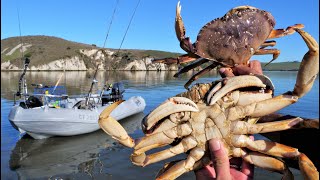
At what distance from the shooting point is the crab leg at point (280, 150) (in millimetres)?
3582

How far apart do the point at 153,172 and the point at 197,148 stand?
844cm

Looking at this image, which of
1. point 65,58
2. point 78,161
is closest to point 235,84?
point 78,161

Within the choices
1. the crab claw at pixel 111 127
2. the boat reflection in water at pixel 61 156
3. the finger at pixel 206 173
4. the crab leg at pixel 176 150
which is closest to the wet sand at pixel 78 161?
the boat reflection in water at pixel 61 156

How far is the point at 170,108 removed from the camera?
3816mm

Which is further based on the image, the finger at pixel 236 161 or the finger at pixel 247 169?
the finger at pixel 236 161

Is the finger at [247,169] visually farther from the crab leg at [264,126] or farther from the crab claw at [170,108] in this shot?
the crab claw at [170,108]

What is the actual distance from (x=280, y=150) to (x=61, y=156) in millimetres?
12247

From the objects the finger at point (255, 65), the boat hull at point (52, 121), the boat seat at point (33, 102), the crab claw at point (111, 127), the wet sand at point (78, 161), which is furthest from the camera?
the boat seat at point (33, 102)

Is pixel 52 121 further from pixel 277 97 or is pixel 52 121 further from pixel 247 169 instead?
pixel 277 97

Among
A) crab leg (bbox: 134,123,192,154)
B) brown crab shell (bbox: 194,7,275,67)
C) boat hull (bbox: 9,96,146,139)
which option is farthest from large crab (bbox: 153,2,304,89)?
boat hull (bbox: 9,96,146,139)

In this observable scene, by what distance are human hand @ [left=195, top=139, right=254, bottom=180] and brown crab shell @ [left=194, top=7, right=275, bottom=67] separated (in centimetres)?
122

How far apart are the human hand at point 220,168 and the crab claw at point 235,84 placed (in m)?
0.52

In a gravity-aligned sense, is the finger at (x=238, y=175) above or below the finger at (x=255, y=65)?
below

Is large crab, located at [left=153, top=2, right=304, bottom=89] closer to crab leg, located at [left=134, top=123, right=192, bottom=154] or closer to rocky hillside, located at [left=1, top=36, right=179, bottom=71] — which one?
crab leg, located at [left=134, top=123, right=192, bottom=154]
